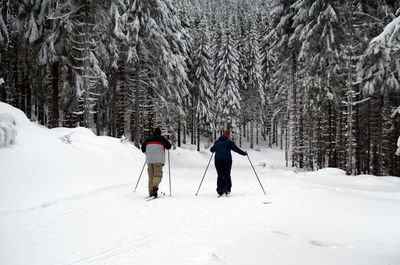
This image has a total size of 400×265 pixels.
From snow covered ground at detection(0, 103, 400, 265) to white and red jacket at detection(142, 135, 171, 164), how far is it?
119cm

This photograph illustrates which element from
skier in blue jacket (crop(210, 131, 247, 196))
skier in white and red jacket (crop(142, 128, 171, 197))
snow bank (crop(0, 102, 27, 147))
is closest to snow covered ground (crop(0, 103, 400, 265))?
snow bank (crop(0, 102, 27, 147))

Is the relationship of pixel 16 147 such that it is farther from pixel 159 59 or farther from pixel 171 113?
pixel 171 113

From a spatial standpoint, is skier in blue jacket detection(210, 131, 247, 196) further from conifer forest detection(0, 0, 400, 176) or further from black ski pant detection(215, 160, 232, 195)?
conifer forest detection(0, 0, 400, 176)

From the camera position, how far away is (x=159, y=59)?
2422 cm

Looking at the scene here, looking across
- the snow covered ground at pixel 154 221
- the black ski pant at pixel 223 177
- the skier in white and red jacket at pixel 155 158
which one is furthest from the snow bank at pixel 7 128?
the black ski pant at pixel 223 177

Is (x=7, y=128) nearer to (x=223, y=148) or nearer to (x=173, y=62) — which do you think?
(x=223, y=148)

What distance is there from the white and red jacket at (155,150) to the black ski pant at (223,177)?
1.84 meters

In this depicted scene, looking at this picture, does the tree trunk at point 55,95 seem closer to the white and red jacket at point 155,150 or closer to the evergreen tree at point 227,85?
the white and red jacket at point 155,150

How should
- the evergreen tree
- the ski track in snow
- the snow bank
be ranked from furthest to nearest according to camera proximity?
1. the evergreen tree
2. the snow bank
3. the ski track in snow

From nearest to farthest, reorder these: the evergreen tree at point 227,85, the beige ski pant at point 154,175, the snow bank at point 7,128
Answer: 1. the snow bank at point 7,128
2. the beige ski pant at point 154,175
3. the evergreen tree at point 227,85

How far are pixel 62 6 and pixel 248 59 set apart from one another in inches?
1441

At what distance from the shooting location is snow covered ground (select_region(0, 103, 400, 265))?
171 inches

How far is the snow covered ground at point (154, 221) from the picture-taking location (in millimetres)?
4352

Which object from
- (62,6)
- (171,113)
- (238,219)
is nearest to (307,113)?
(171,113)
